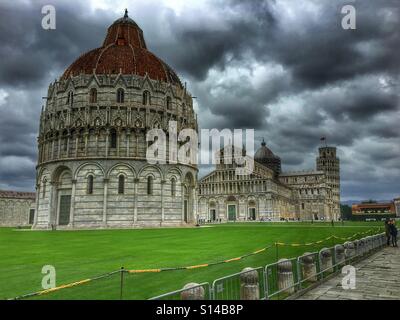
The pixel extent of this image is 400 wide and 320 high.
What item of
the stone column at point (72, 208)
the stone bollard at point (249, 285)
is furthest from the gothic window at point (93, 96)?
the stone bollard at point (249, 285)

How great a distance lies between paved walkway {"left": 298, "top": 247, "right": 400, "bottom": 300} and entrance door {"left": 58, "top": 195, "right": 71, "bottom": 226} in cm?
3342

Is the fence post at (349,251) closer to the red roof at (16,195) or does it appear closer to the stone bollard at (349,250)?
the stone bollard at (349,250)

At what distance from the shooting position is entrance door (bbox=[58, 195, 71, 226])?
1556 inches

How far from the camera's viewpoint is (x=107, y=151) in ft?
129

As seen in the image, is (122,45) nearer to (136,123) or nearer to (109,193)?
(136,123)

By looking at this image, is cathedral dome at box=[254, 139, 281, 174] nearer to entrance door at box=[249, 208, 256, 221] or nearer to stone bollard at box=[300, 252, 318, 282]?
entrance door at box=[249, 208, 256, 221]

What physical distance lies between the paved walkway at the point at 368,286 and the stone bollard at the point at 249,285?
189cm

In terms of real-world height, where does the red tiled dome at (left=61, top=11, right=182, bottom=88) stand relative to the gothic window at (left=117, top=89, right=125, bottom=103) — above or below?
above

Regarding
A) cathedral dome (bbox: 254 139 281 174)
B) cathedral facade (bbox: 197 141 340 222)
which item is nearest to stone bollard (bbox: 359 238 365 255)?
cathedral facade (bbox: 197 141 340 222)

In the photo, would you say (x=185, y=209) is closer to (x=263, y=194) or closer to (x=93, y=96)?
(x=93, y=96)

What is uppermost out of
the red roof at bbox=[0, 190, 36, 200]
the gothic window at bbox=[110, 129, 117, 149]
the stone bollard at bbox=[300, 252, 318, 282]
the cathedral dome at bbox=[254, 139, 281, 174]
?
the cathedral dome at bbox=[254, 139, 281, 174]

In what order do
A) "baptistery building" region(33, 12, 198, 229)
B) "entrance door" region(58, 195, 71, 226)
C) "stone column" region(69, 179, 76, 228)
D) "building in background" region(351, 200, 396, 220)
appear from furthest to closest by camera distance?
1. "building in background" region(351, 200, 396, 220)
2. "entrance door" region(58, 195, 71, 226)
3. "baptistery building" region(33, 12, 198, 229)
4. "stone column" region(69, 179, 76, 228)

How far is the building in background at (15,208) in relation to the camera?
77062 millimetres
